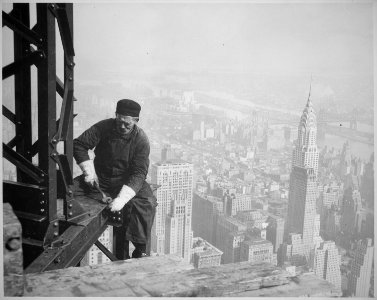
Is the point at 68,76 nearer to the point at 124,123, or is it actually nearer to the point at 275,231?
the point at 124,123

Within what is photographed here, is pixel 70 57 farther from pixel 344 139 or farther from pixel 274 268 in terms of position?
pixel 344 139

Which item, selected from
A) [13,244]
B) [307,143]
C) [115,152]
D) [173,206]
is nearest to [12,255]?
[13,244]

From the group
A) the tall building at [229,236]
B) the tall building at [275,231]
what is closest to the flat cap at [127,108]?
the tall building at [229,236]

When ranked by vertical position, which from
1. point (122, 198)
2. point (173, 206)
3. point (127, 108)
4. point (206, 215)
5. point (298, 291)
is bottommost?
point (206, 215)

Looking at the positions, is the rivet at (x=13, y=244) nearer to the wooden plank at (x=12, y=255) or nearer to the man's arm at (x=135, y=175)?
the wooden plank at (x=12, y=255)

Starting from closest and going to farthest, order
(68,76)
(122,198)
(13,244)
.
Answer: (13,244)
(68,76)
(122,198)

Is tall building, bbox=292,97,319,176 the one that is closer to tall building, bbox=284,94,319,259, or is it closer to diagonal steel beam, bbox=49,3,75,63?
tall building, bbox=284,94,319,259

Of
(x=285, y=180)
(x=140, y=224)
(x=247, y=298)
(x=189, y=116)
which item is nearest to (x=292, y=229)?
(x=285, y=180)
